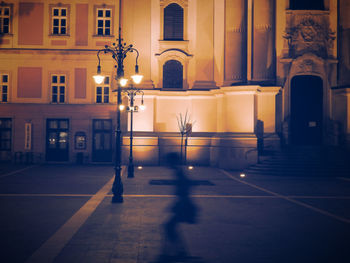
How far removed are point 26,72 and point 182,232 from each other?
79.6ft

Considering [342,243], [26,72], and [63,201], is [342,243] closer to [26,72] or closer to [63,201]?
[63,201]

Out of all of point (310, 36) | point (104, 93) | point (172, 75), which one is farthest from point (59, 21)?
point (310, 36)

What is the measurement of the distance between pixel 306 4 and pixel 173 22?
9999 millimetres

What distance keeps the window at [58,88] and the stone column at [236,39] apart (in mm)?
13173

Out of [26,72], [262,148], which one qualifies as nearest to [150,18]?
[26,72]

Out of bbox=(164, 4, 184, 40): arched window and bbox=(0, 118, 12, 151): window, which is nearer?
bbox=(164, 4, 184, 40): arched window

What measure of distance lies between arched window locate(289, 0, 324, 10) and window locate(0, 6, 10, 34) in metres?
22.2

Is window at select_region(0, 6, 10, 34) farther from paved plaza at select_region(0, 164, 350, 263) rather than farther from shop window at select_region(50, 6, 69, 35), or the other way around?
paved plaza at select_region(0, 164, 350, 263)

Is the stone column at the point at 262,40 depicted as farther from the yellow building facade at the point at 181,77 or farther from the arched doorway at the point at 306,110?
the arched doorway at the point at 306,110

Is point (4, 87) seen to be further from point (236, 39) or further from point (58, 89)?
point (236, 39)

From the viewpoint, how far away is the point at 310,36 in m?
24.5

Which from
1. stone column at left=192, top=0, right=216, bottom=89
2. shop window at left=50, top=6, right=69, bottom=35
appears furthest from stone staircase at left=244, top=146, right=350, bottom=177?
shop window at left=50, top=6, right=69, bottom=35

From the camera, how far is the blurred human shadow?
612 centimetres

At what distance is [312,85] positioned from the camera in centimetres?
2516
